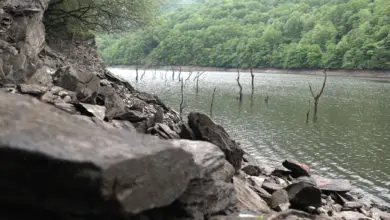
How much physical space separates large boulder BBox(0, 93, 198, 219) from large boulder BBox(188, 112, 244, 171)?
5.34 meters

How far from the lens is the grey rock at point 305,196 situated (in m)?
9.78

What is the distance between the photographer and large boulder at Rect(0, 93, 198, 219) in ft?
13.8

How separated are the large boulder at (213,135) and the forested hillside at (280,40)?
72.8 meters

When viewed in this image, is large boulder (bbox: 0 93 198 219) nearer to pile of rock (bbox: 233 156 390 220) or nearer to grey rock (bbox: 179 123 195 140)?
pile of rock (bbox: 233 156 390 220)

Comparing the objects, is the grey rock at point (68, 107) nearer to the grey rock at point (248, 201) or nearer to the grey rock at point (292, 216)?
the grey rock at point (248, 201)

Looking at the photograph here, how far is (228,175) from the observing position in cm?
806

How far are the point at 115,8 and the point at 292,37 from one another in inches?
5131

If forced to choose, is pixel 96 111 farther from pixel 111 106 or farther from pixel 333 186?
pixel 333 186

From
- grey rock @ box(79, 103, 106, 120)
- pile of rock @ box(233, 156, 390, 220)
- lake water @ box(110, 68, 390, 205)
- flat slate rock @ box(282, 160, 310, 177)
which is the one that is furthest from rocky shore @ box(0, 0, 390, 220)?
lake water @ box(110, 68, 390, 205)

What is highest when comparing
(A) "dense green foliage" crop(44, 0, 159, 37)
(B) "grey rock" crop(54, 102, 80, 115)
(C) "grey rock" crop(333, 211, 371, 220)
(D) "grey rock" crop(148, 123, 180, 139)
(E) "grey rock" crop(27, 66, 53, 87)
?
(A) "dense green foliage" crop(44, 0, 159, 37)

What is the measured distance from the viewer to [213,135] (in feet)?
34.1

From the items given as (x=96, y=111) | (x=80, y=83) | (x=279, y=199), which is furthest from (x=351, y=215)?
(x=80, y=83)

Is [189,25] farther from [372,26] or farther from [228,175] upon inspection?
[228,175]

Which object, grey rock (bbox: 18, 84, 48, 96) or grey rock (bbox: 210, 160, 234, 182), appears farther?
grey rock (bbox: 18, 84, 48, 96)
